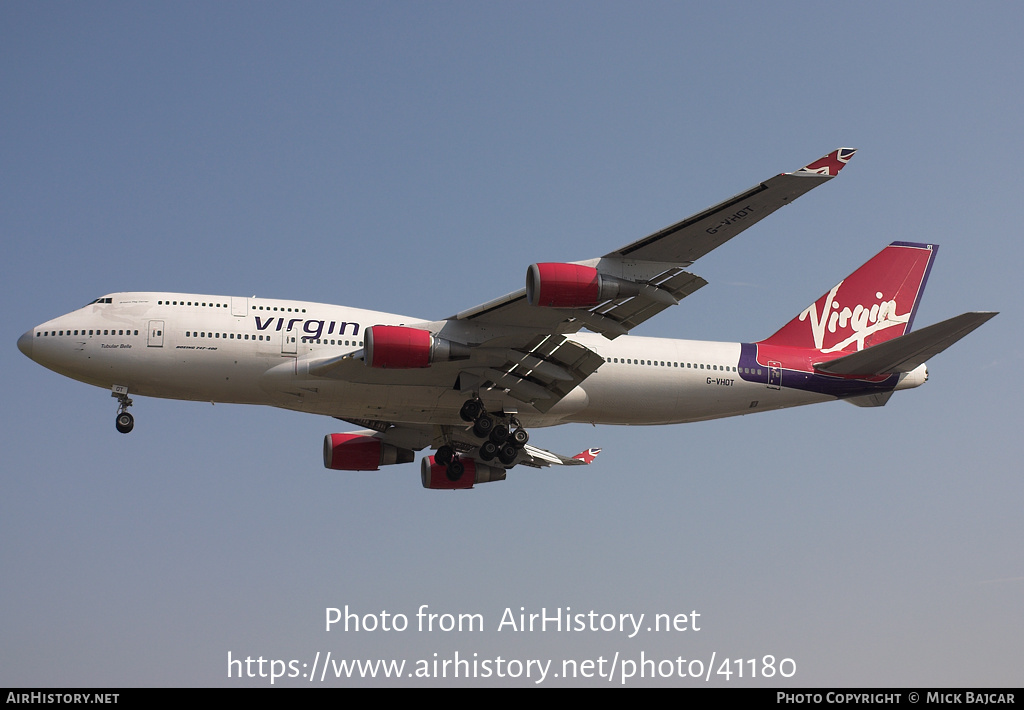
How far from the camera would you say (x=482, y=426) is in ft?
100.0

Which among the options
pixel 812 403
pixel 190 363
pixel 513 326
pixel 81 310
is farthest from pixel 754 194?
pixel 81 310

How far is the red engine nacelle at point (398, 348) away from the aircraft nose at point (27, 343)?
393 inches

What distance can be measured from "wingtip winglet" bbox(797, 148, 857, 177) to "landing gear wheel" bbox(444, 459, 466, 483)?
1675 centimetres

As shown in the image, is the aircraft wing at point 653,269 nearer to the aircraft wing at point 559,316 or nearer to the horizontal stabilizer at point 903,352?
the aircraft wing at point 559,316

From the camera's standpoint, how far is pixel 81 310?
29.8 metres

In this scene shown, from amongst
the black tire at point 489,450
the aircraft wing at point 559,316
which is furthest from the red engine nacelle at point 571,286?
the black tire at point 489,450

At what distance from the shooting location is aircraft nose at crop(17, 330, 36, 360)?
2934 cm

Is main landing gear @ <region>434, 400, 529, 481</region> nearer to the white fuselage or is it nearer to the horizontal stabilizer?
the white fuselage

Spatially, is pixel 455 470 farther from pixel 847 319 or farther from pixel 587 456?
pixel 847 319

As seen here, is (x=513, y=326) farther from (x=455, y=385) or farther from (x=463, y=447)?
(x=463, y=447)

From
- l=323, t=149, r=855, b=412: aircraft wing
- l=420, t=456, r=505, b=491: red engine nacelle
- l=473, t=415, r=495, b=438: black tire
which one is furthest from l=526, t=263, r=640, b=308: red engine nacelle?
l=420, t=456, r=505, b=491: red engine nacelle

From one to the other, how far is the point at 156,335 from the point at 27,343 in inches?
154

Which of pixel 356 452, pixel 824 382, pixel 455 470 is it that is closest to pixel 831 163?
pixel 824 382

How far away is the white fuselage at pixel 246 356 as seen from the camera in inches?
1133
